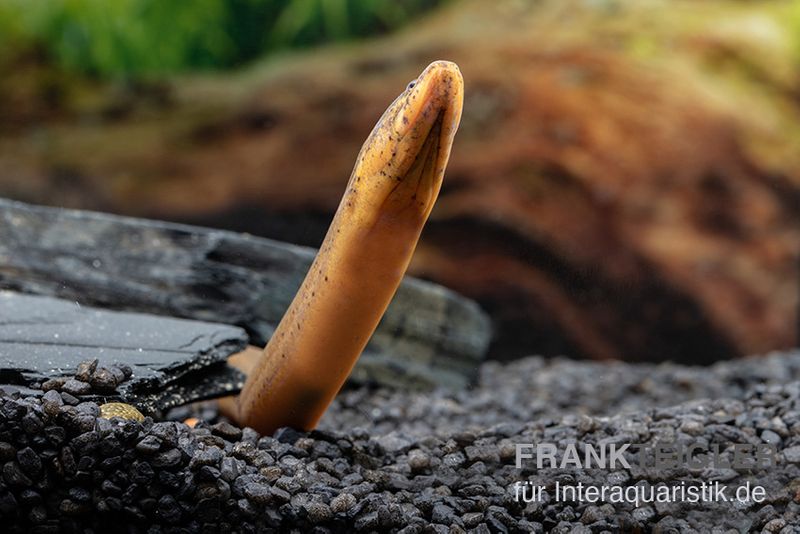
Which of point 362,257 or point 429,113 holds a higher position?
point 429,113

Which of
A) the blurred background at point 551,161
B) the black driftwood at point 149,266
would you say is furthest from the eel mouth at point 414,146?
the blurred background at point 551,161

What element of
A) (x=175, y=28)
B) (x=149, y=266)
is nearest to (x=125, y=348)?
(x=149, y=266)

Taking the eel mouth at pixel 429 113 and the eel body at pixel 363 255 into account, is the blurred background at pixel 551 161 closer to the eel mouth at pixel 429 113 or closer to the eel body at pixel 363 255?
the eel body at pixel 363 255

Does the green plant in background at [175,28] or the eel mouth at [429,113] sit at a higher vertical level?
the green plant in background at [175,28]

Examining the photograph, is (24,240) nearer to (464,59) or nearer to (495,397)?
(495,397)

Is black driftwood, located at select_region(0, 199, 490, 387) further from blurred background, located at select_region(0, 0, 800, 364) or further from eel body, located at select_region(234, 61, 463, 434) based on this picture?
blurred background, located at select_region(0, 0, 800, 364)

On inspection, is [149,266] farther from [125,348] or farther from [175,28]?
[175,28]
